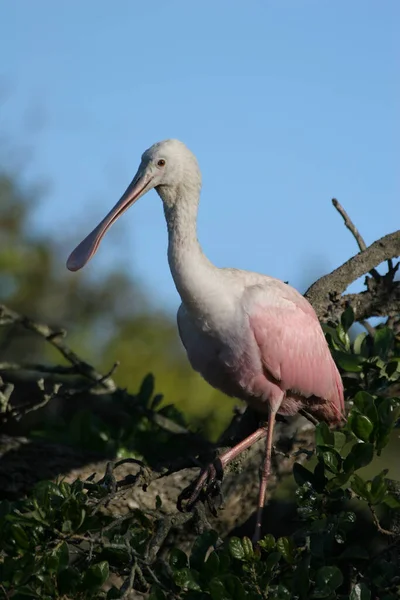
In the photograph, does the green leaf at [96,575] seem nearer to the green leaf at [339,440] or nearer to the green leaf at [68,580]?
the green leaf at [68,580]

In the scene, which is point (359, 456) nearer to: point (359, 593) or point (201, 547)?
point (359, 593)

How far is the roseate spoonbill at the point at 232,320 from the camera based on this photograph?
14.9ft

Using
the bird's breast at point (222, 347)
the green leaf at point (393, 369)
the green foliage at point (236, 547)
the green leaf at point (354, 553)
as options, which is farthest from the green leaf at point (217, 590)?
the green leaf at point (393, 369)

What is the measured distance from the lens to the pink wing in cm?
481

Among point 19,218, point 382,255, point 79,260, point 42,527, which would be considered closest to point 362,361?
point 382,255

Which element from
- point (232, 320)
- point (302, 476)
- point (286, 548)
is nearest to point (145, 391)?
point (232, 320)

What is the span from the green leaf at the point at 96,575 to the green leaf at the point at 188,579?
221mm

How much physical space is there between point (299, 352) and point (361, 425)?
1439 mm

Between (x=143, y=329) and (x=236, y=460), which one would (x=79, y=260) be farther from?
(x=143, y=329)

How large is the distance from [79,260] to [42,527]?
1.68 meters

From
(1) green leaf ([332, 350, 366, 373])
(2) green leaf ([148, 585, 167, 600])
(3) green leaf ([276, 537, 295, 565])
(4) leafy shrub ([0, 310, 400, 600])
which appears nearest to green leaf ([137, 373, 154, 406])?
(1) green leaf ([332, 350, 366, 373])

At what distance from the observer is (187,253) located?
4547mm

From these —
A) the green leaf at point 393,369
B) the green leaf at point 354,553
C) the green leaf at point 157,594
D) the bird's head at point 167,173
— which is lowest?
the green leaf at point 157,594

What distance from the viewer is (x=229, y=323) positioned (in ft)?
15.0
